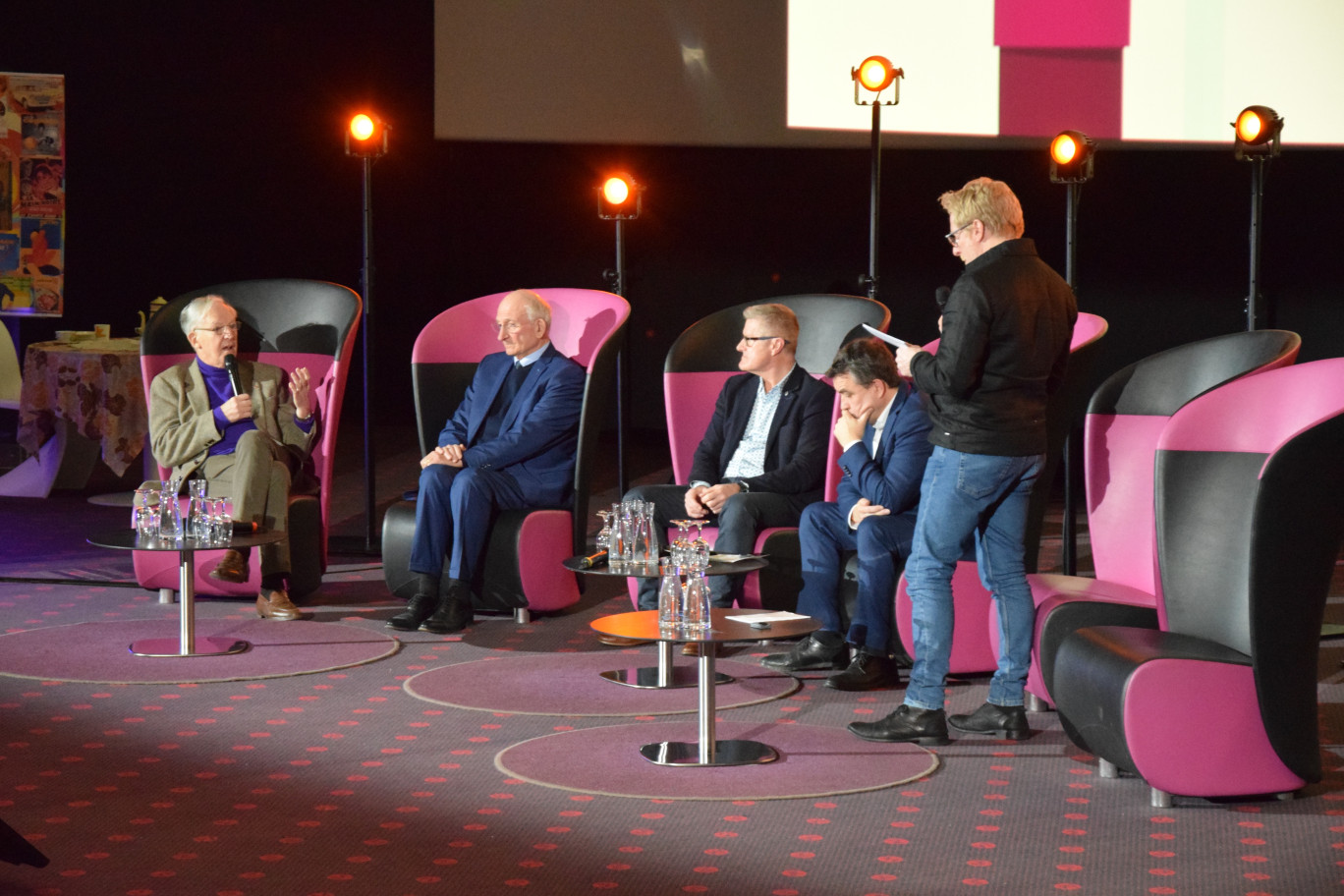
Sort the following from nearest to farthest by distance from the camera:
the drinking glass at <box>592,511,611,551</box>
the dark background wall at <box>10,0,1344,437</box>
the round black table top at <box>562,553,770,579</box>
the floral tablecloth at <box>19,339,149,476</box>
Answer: the round black table top at <box>562,553,770,579</box> → the drinking glass at <box>592,511,611,551</box> → the floral tablecloth at <box>19,339,149,476</box> → the dark background wall at <box>10,0,1344,437</box>

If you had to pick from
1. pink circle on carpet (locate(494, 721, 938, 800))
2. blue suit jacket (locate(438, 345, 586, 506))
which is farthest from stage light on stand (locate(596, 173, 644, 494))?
pink circle on carpet (locate(494, 721, 938, 800))

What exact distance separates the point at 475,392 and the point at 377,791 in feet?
8.02

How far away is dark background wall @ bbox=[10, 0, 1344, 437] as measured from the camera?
947 centimetres

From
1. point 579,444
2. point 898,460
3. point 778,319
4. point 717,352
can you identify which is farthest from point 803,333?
point 898,460

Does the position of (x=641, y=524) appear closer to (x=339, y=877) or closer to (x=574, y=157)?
(x=339, y=877)

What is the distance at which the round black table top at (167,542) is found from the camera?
4613mm

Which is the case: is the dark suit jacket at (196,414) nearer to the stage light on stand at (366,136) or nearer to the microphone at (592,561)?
the stage light on stand at (366,136)

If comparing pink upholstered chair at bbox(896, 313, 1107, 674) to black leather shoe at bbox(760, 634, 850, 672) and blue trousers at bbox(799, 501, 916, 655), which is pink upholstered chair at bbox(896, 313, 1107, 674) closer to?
blue trousers at bbox(799, 501, 916, 655)

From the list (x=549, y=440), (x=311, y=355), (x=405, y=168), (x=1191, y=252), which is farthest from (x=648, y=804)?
(x=405, y=168)

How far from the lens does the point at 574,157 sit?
10.3 meters

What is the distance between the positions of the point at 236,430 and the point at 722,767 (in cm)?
261

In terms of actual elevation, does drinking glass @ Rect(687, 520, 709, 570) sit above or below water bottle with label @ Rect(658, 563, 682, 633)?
above

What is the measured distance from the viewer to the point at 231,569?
5305mm

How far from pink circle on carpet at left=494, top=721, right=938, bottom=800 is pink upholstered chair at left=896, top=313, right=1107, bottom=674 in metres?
0.62
